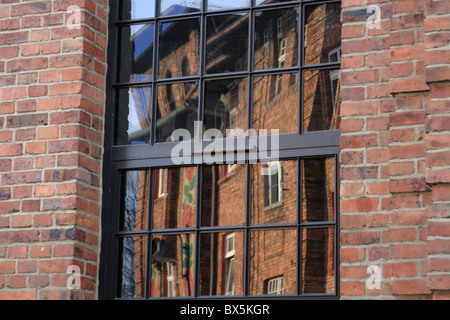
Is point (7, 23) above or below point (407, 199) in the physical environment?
above

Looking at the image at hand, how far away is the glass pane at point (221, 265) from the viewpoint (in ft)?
14.5

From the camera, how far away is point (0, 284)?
179 inches

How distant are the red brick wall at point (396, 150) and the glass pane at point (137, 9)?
130 centimetres

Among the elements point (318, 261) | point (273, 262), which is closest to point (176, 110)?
point (273, 262)

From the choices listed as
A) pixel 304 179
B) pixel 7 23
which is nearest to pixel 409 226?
pixel 304 179

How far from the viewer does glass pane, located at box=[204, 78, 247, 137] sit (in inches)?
182

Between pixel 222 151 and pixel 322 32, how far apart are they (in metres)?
0.88

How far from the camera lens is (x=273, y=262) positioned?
171 inches

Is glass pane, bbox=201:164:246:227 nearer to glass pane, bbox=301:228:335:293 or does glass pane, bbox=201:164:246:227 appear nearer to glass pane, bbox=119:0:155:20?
glass pane, bbox=301:228:335:293

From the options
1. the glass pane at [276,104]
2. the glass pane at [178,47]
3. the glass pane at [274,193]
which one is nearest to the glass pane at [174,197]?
the glass pane at [274,193]

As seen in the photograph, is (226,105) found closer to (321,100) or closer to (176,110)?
(176,110)

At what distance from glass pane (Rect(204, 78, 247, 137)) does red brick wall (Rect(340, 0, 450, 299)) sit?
67 cm

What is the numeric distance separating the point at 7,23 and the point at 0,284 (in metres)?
1.56

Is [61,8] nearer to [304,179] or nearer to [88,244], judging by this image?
[88,244]
